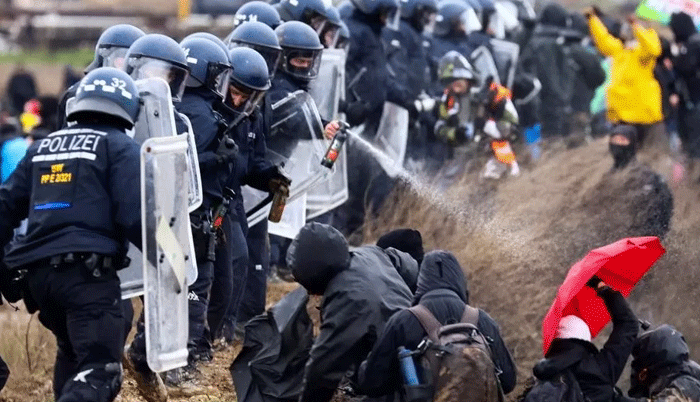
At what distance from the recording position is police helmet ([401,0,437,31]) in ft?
58.2

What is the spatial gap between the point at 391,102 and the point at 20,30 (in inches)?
926

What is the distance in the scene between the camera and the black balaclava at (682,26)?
758 inches

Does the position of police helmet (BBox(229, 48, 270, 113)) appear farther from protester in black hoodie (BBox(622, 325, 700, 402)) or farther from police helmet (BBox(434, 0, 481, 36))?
police helmet (BBox(434, 0, 481, 36))

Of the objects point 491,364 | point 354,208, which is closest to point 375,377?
point 491,364

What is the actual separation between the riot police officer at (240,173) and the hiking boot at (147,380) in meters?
0.93

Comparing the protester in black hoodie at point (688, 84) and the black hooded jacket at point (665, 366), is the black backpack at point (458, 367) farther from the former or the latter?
the protester in black hoodie at point (688, 84)

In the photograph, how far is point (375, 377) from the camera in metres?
8.53

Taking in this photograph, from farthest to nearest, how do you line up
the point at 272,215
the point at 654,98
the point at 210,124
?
the point at 654,98, the point at 272,215, the point at 210,124

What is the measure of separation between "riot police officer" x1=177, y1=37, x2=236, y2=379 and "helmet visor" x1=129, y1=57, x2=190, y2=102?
360mm

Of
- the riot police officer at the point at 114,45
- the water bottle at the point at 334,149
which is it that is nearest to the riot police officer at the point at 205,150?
the riot police officer at the point at 114,45

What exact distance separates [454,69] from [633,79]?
2.81 metres

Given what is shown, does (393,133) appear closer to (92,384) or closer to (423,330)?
(423,330)

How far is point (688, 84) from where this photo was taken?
20203mm

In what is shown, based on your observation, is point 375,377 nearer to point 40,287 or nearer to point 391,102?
point 40,287
